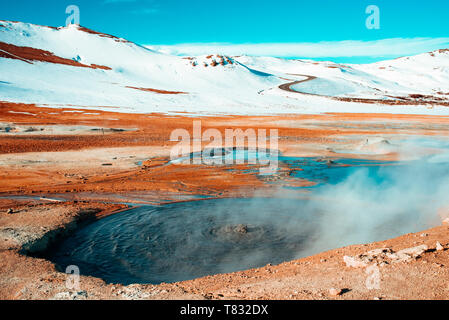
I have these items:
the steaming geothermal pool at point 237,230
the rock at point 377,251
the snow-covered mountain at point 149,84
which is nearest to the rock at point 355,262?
the rock at point 377,251

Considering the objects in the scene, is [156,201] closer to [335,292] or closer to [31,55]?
[335,292]

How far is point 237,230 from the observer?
8.90m

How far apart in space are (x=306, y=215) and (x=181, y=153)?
31.9ft

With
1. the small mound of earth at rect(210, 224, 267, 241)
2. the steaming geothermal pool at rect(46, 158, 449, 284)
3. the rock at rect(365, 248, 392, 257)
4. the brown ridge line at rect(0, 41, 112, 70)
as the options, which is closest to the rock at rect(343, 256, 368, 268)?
the rock at rect(365, 248, 392, 257)

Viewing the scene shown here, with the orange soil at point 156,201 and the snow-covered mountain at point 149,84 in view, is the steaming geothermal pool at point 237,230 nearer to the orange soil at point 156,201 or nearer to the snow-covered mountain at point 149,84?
the orange soil at point 156,201

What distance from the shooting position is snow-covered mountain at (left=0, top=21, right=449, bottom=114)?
5372cm

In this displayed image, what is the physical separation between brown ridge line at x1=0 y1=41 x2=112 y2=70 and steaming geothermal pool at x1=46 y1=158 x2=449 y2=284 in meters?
76.6

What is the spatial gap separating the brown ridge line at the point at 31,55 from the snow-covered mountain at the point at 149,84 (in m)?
0.21

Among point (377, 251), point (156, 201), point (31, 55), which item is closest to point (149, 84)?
point (31, 55)

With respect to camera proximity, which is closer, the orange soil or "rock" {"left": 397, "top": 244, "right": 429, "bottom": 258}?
the orange soil

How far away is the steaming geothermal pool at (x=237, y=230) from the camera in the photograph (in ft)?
24.0

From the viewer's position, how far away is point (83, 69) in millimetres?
78188

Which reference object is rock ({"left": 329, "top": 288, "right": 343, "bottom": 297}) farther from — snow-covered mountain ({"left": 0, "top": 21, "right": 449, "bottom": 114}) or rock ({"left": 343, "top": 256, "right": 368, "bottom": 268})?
snow-covered mountain ({"left": 0, "top": 21, "right": 449, "bottom": 114})
